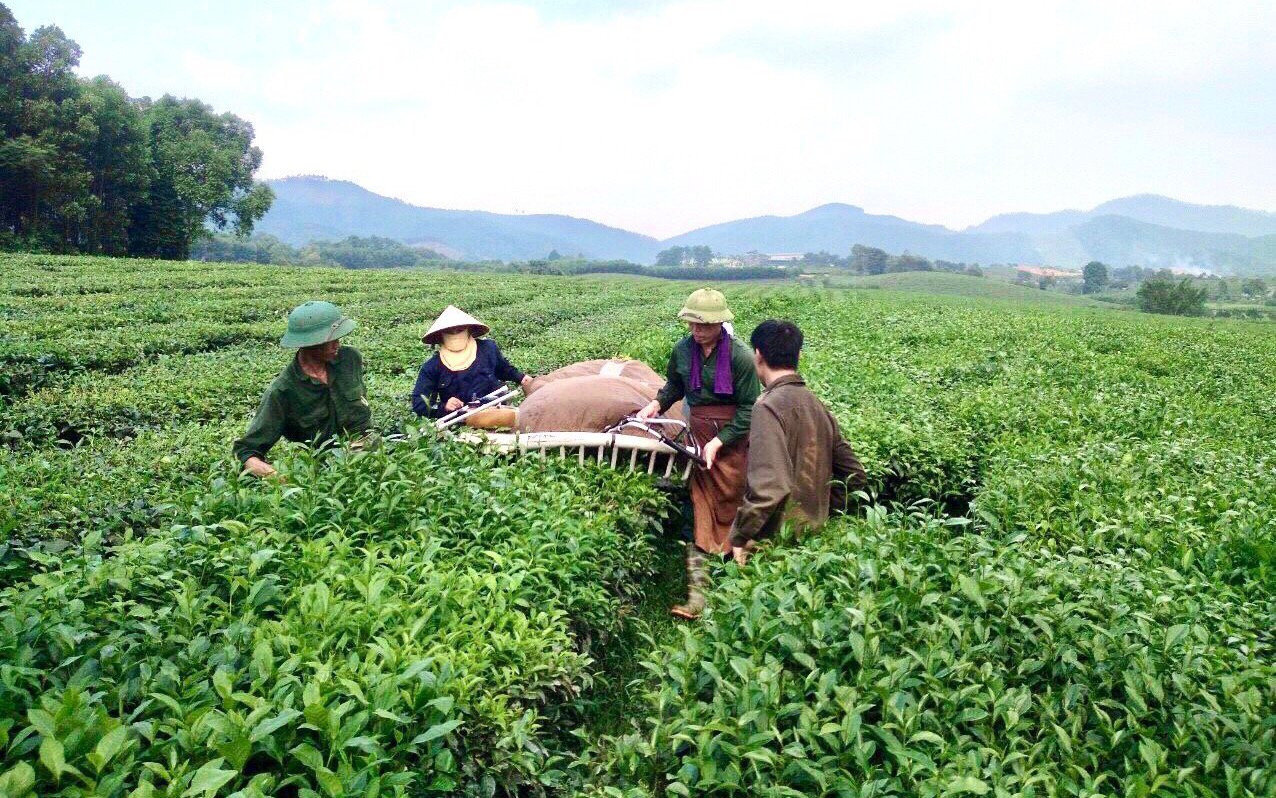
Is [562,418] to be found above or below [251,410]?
above

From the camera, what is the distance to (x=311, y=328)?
459cm

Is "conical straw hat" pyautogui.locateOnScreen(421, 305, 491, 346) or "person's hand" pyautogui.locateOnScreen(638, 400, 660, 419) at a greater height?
"conical straw hat" pyautogui.locateOnScreen(421, 305, 491, 346)

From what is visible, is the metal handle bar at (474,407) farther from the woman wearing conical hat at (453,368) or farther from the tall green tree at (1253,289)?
the tall green tree at (1253,289)

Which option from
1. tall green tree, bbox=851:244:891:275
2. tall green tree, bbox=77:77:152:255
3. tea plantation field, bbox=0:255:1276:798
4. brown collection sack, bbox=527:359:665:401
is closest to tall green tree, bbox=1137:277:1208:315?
tall green tree, bbox=851:244:891:275

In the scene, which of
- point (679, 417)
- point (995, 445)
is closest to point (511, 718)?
point (679, 417)

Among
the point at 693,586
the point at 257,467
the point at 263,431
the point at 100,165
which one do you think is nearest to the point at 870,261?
the point at 100,165

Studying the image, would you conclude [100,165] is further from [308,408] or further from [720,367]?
[720,367]

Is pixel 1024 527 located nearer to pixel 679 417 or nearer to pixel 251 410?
pixel 679 417

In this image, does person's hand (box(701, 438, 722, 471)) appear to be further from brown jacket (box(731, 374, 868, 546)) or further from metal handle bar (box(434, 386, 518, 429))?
metal handle bar (box(434, 386, 518, 429))

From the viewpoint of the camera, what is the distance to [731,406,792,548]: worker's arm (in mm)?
4000

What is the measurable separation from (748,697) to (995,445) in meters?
4.70

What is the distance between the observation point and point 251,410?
866cm

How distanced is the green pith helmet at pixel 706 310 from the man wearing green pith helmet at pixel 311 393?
6.63ft

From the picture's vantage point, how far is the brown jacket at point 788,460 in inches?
158
